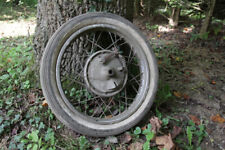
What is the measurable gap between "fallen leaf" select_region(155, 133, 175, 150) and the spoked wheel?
274mm

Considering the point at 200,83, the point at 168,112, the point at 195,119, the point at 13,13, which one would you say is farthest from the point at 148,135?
the point at 13,13

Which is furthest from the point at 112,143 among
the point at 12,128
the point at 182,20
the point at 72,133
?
the point at 182,20

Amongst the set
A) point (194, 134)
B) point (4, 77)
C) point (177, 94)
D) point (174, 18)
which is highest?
point (174, 18)

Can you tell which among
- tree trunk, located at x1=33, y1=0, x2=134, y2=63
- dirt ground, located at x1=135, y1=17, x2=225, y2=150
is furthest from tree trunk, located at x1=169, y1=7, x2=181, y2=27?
tree trunk, located at x1=33, y1=0, x2=134, y2=63

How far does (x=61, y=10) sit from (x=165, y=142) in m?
1.71

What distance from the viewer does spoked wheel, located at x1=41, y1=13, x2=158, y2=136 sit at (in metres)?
1.83

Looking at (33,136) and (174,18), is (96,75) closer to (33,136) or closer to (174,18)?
(33,136)

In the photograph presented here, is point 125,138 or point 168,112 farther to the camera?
point 168,112

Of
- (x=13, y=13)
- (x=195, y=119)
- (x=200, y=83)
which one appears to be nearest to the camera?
(x=195, y=119)

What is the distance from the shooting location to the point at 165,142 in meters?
1.81

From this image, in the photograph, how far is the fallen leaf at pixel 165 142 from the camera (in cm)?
177

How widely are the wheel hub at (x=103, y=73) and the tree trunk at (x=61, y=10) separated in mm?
518

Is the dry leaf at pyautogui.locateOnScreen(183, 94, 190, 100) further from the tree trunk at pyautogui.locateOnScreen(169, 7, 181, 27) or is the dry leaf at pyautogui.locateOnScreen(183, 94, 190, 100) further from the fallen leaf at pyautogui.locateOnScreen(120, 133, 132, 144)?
the tree trunk at pyautogui.locateOnScreen(169, 7, 181, 27)

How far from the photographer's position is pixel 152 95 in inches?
78.7
